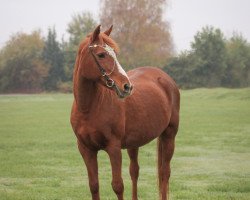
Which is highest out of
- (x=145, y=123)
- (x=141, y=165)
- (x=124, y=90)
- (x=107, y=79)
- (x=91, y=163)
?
(x=107, y=79)

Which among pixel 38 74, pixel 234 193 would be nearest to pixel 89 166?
pixel 234 193

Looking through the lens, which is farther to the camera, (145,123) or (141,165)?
(141,165)

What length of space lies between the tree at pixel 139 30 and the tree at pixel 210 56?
429 cm

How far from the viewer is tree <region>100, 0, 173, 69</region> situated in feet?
167

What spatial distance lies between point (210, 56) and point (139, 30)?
30.8 feet

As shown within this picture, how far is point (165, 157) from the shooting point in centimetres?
622

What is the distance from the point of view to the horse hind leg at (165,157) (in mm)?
6156

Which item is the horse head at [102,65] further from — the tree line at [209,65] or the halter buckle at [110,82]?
the tree line at [209,65]

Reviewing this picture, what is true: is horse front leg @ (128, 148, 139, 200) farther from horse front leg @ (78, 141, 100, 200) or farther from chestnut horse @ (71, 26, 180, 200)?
horse front leg @ (78, 141, 100, 200)

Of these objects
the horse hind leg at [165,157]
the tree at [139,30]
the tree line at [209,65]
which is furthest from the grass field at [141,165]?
the tree at [139,30]

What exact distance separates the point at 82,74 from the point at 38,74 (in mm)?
48932

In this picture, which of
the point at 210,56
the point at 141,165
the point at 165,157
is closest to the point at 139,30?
the point at 210,56

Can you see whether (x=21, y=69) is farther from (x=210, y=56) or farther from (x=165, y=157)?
(x=165, y=157)

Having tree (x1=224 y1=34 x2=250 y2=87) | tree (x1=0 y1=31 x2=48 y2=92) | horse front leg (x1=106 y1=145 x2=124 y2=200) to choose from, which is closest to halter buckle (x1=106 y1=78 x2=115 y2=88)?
horse front leg (x1=106 y1=145 x2=124 y2=200)
